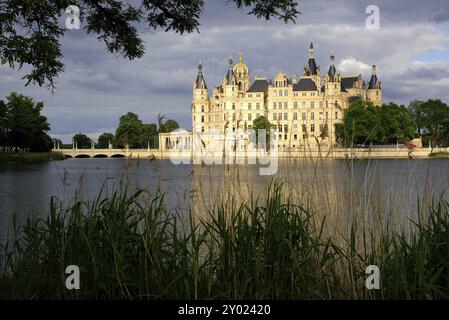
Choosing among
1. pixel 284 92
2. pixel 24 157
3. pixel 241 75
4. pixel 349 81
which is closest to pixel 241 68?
pixel 241 75

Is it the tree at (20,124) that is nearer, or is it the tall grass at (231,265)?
the tall grass at (231,265)

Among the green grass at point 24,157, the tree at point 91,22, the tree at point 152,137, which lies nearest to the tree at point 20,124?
the green grass at point 24,157

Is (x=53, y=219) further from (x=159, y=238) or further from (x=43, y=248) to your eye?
(x=159, y=238)

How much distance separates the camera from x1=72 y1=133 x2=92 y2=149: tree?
241ft

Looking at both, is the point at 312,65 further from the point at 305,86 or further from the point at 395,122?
the point at 395,122

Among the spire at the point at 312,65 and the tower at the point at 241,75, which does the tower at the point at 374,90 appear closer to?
the spire at the point at 312,65

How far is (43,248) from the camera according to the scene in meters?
4.40

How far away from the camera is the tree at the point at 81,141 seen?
73.4 meters

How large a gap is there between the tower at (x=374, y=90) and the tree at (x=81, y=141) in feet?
150

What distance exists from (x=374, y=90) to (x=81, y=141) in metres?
48.0

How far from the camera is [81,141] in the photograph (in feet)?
253

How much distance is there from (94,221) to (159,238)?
0.54m

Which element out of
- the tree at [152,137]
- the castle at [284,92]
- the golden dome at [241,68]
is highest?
the golden dome at [241,68]
